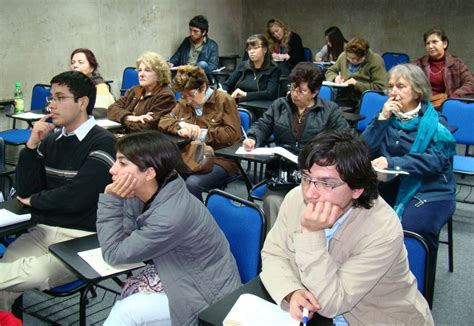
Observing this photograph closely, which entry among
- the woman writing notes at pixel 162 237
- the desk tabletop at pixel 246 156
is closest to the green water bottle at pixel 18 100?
the desk tabletop at pixel 246 156

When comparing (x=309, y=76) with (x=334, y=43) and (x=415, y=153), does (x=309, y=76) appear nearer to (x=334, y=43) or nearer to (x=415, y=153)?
(x=415, y=153)

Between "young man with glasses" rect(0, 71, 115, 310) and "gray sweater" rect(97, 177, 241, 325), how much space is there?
41 cm

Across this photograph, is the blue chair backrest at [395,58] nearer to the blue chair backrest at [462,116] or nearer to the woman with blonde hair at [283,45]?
the woman with blonde hair at [283,45]

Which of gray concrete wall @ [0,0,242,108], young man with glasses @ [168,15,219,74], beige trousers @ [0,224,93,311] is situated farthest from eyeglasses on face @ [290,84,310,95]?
young man with glasses @ [168,15,219,74]

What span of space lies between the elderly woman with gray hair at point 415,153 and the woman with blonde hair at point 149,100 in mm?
1840

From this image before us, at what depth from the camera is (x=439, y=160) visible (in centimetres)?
282

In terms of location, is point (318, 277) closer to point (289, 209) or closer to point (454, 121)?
point (289, 209)

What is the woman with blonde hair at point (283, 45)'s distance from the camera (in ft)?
22.9

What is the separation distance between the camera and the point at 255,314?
1539 mm

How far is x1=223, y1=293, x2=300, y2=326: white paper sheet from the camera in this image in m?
1.49

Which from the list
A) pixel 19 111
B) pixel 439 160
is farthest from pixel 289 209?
pixel 19 111

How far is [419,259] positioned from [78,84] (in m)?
1.89

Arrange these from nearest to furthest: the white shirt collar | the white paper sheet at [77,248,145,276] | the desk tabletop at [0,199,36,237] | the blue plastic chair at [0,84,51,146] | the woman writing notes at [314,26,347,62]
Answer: the white paper sheet at [77,248,145,276]
the desk tabletop at [0,199,36,237]
the white shirt collar
the blue plastic chair at [0,84,51,146]
the woman writing notes at [314,26,347,62]

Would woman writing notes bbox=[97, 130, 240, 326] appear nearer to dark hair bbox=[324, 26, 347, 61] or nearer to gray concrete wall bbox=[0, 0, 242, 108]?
gray concrete wall bbox=[0, 0, 242, 108]
